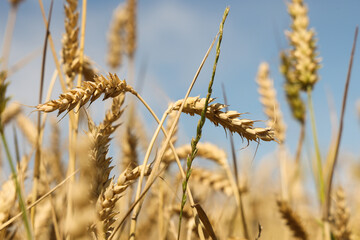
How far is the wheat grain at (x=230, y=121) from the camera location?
1.78ft

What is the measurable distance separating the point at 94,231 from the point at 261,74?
4.54 ft

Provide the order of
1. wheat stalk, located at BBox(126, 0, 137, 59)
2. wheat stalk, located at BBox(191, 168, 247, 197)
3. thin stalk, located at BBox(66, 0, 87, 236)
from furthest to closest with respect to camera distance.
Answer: wheat stalk, located at BBox(126, 0, 137, 59), wheat stalk, located at BBox(191, 168, 247, 197), thin stalk, located at BBox(66, 0, 87, 236)

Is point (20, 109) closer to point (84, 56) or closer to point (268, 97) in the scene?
point (84, 56)

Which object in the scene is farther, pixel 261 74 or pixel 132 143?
pixel 261 74

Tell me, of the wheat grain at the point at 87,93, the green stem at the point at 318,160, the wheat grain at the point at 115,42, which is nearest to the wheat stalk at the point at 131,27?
the wheat grain at the point at 115,42

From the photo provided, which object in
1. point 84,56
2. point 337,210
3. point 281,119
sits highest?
point 84,56

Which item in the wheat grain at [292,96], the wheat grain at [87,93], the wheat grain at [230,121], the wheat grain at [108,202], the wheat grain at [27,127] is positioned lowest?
the wheat grain at [108,202]

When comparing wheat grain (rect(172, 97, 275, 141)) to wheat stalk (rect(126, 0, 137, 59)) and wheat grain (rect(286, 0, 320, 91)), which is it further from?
wheat stalk (rect(126, 0, 137, 59))

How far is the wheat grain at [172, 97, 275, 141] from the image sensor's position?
543 millimetres

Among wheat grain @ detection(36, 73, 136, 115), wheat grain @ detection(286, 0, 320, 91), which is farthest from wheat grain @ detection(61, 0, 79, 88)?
wheat grain @ detection(286, 0, 320, 91)

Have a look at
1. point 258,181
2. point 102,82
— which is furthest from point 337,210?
point 258,181

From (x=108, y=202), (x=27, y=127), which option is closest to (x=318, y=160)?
(x=108, y=202)

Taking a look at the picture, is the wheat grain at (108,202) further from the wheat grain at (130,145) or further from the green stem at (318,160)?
the wheat grain at (130,145)

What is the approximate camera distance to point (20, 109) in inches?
86.6
